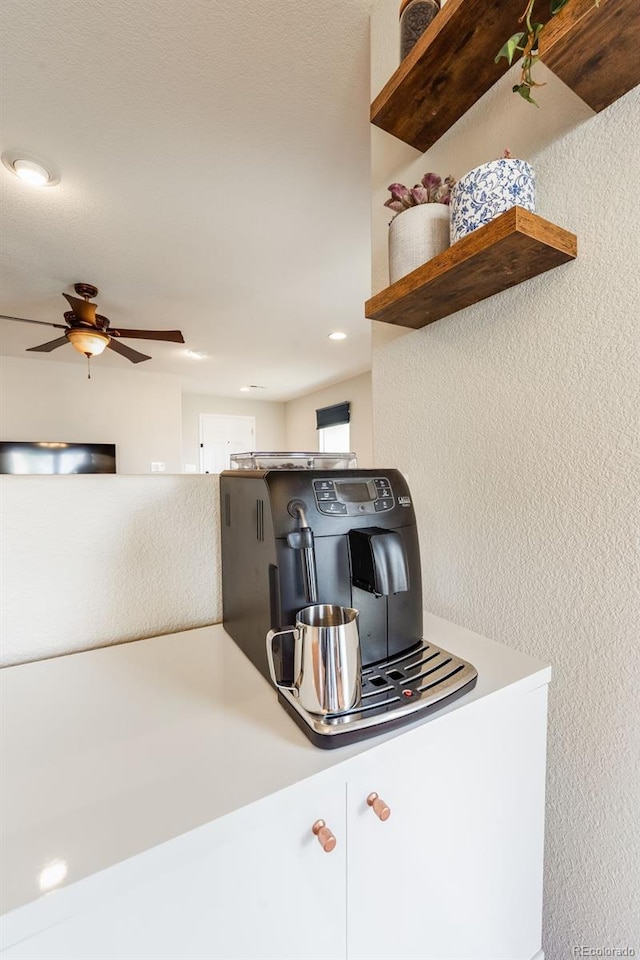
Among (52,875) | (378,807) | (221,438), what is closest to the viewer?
(52,875)

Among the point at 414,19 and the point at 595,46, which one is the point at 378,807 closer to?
the point at 595,46

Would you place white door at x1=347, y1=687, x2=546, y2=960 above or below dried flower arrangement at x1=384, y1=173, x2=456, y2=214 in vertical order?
below

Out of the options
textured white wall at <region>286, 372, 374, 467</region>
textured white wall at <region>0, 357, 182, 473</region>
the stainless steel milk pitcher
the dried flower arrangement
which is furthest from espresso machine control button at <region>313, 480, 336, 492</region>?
textured white wall at <region>0, 357, 182, 473</region>

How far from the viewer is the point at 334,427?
206 inches

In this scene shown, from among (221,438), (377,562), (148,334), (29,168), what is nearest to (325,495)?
(377,562)

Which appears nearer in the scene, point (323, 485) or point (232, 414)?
point (323, 485)

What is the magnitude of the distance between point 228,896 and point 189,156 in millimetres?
1974

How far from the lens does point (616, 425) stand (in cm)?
58

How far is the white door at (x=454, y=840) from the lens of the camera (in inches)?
17.9

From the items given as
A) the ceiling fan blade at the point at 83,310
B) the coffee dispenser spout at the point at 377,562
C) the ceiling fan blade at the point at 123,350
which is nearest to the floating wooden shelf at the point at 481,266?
the coffee dispenser spout at the point at 377,562

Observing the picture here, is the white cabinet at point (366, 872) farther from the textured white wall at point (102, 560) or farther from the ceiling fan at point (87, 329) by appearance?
the ceiling fan at point (87, 329)

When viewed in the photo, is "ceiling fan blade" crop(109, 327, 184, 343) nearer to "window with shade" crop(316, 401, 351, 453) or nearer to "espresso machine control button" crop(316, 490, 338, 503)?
"espresso machine control button" crop(316, 490, 338, 503)

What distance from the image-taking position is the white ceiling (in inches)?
40.9

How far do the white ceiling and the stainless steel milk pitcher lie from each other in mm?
1420
